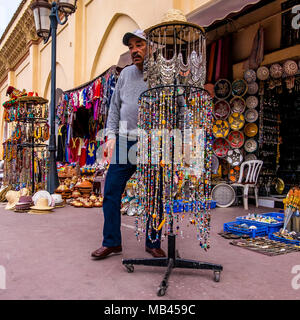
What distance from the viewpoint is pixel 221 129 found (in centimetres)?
607

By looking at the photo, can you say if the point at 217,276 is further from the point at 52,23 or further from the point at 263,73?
the point at 52,23

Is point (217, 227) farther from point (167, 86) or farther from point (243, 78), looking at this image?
point (243, 78)

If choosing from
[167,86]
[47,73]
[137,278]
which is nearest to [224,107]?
[167,86]

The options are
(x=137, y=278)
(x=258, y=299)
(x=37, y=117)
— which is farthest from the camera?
(x=37, y=117)

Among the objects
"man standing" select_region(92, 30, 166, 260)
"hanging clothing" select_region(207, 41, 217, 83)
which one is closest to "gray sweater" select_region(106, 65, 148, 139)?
"man standing" select_region(92, 30, 166, 260)

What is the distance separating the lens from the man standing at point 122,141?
2.45 meters

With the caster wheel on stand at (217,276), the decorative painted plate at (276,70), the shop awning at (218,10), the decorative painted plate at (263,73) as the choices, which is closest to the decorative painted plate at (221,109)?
the decorative painted plate at (263,73)

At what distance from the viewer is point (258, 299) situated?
174 centimetres

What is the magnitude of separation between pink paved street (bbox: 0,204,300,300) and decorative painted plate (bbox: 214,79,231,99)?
336cm

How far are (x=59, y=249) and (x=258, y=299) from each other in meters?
1.63

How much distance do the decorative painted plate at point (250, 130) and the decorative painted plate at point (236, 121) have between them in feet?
→ 0.52

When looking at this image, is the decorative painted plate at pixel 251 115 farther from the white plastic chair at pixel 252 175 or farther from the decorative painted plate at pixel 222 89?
the white plastic chair at pixel 252 175

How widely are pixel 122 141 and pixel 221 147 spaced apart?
3881 mm

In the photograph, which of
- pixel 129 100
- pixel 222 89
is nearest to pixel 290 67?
pixel 222 89
